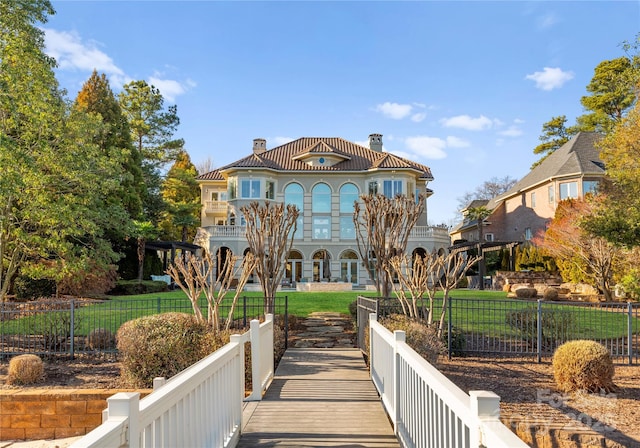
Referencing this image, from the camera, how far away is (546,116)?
49344 mm

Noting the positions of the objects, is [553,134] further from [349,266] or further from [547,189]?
[349,266]

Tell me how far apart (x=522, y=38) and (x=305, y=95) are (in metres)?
7.72

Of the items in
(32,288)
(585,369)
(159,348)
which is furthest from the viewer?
(32,288)

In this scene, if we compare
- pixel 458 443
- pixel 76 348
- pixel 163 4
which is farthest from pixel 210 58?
pixel 458 443

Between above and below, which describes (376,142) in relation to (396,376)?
above

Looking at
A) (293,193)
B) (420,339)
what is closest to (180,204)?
(293,193)

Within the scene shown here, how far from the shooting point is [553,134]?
4962cm

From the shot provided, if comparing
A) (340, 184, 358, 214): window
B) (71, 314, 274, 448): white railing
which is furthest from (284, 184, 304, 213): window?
(71, 314, 274, 448): white railing

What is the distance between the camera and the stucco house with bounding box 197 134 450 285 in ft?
117

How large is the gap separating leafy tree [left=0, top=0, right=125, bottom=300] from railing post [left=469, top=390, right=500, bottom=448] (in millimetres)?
14489

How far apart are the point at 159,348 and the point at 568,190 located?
33017 millimetres

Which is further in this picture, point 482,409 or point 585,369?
point 585,369

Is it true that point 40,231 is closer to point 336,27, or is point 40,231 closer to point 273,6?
point 273,6

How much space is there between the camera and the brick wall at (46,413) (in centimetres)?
645
